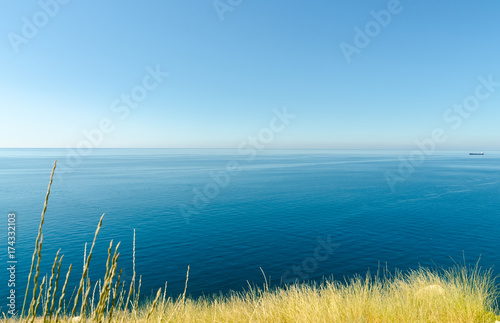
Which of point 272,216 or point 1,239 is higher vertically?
point 1,239

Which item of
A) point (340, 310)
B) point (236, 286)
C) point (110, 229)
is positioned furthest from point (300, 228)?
point (340, 310)

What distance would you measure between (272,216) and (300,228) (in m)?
5.97

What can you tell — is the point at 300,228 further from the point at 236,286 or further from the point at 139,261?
the point at 139,261

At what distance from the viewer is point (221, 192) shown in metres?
62.2

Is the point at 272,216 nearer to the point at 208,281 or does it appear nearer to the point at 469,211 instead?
the point at 208,281

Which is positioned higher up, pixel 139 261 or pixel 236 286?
pixel 139 261

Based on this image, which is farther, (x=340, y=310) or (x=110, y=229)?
(x=110, y=229)

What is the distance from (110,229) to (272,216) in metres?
22.5

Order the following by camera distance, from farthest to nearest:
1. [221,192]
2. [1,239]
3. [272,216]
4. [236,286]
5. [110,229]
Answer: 1. [221,192]
2. [272,216]
3. [110,229]
4. [1,239]
5. [236,286]

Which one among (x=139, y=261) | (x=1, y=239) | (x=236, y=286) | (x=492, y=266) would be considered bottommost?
(x=492, y=266)

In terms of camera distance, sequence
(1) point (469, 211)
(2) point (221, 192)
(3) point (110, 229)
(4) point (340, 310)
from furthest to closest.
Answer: (2) point (221, 192)
(1) point (469, 211)
(3) point (110, 229)
(4) point (340, 310)

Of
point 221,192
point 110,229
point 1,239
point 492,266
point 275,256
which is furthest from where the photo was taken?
point 221,192

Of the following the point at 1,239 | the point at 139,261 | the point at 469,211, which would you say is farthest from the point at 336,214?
the point at 1,239

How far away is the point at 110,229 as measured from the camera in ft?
115
